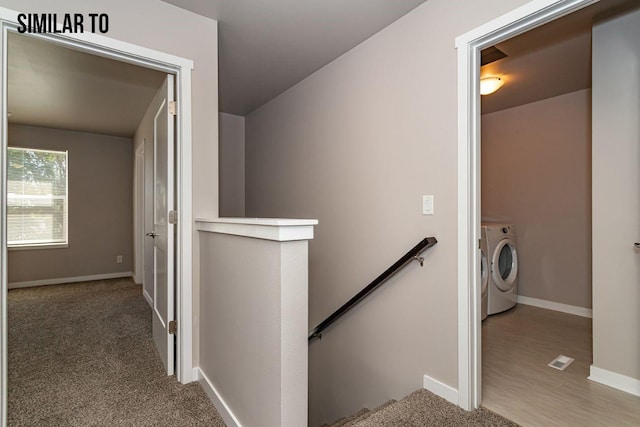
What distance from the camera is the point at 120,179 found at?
5625 mm

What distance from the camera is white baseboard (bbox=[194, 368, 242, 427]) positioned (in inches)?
69.8

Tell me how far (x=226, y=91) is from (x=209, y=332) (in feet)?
8.71

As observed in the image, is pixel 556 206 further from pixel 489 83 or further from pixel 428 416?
pixel 428 416

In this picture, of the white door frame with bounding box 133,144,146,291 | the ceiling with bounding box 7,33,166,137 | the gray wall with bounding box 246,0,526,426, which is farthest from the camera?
the white door frame with bounding box 133,144,146,291

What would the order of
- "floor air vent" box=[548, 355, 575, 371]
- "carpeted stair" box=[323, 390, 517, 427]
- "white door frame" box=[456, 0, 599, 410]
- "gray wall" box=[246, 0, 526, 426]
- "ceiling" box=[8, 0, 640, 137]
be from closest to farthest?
1. "carpeted stair" box=[323, 390, 517, 427]
2. "white door frame" box=[456, 0, 599, 410]
3. "gray wall" box=[246, 0, 526, 426]
4. "ceiling" box=[8, 0, 640, 137]
5. "floor air vent" box=[548, 355, 575, 371]

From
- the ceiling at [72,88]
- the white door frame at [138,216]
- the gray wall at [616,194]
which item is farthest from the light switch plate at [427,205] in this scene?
the white door frame at [138,216]

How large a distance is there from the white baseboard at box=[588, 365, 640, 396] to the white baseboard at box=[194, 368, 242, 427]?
7.22 feet

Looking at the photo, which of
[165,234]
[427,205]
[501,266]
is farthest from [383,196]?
[501,266]

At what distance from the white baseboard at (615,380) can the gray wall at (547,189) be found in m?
1.78

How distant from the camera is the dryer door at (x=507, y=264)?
3615 mm

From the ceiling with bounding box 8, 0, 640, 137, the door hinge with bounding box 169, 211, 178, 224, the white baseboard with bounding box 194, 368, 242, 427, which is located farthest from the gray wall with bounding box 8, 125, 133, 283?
the white baseboard with bounding box 194, 368, 242, 427

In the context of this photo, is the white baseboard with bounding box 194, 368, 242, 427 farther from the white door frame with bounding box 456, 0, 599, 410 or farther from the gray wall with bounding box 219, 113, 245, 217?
the gray wall with bounding box 219, 113, 245, 217

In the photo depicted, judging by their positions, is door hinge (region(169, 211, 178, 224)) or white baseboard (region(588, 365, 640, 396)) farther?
door hinge (region(169, 211, 178, 224))

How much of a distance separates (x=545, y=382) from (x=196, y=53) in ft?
10.2
